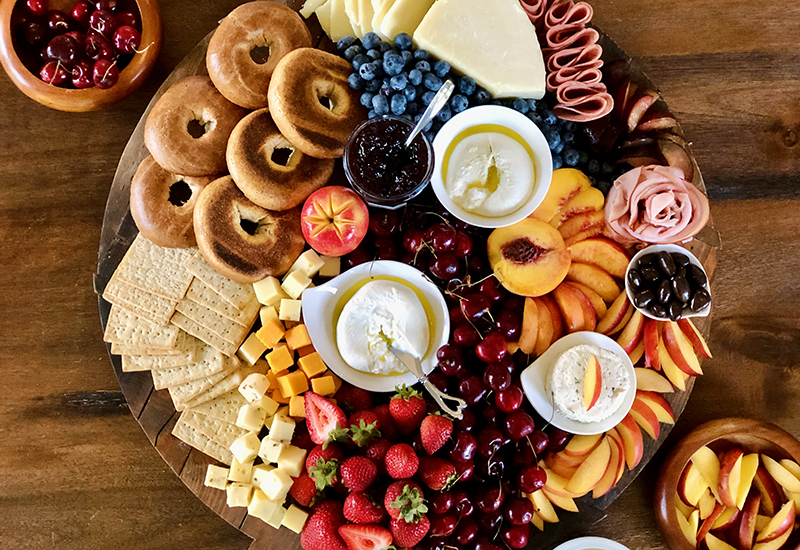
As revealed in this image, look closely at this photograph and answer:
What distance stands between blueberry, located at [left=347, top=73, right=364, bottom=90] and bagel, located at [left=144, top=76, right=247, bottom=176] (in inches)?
13.9

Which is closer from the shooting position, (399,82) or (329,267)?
(399,82)

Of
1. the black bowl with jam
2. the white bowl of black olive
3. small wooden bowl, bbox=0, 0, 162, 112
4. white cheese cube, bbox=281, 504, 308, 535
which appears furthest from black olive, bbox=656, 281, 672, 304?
small wooden bowl, bbox=0, 0, 162, 112

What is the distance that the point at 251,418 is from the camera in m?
1.66

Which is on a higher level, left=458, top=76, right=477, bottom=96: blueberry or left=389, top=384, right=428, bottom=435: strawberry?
left=458, top=76, right=477, bottom=96: blueberry

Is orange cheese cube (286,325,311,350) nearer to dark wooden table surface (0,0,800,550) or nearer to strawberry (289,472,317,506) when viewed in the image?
strawberry (289,472,317,506)

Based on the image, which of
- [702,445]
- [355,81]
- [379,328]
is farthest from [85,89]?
[702,445]

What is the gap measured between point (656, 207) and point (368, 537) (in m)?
1.19

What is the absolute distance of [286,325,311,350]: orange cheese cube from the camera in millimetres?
1678

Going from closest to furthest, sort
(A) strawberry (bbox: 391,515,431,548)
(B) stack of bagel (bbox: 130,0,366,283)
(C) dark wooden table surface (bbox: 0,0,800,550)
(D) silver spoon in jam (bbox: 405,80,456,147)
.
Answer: (A) strawberry (bbox: 391,515,431,548) → (D) silver spoon in jam (bbox: 405,80,456,147) → (B) stack of bagel (bbox: 130,0,366,283) → (C) dark wooden table surface (bbox: 0,0,800,550)

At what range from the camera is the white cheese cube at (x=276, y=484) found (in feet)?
5.23

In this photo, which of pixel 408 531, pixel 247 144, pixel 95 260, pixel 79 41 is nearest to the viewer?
pixel 408 531

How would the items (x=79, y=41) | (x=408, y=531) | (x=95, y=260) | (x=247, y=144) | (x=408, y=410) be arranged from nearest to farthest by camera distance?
1. (x=408, y=531)
2. (x=408, y=410)
3. (x=247, y=144)
4. (x=79, y=41)
5. (x=95, y=260)

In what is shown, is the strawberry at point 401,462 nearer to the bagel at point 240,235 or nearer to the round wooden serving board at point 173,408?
the round wooden serving board at point 173,408

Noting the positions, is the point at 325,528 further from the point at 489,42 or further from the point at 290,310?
the point at 489,42
